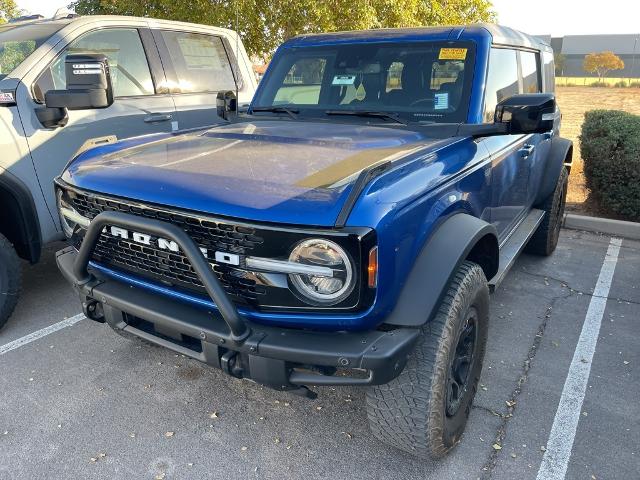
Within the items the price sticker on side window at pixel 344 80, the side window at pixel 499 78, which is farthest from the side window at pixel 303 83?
the side window at pixel 499 78

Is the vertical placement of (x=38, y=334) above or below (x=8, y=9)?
below

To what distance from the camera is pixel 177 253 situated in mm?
2199

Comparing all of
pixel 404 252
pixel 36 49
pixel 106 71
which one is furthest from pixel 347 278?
pixel 36 49

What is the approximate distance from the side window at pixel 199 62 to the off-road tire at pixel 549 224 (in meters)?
3.20

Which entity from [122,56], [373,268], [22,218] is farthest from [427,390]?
[122,56]

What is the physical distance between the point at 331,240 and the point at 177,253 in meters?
0.68

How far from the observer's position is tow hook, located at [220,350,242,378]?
6.93 feet

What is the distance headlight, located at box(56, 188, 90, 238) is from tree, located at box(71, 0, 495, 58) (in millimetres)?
6621

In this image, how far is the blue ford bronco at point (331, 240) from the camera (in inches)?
77.9

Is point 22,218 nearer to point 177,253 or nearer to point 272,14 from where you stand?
point 177,253

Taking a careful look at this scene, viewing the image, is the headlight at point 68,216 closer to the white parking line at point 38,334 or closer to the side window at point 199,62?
the white parking line at point 38,334

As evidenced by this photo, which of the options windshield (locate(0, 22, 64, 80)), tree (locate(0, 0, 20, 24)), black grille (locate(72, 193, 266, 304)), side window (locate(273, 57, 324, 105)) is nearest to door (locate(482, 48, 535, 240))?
side window (locate(273, 57, 324, 105))

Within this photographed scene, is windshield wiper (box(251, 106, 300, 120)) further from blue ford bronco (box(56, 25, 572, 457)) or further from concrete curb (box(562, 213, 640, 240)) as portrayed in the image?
concrete curb (box(562, 213, 640, 240))

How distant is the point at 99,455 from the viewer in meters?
2.56
